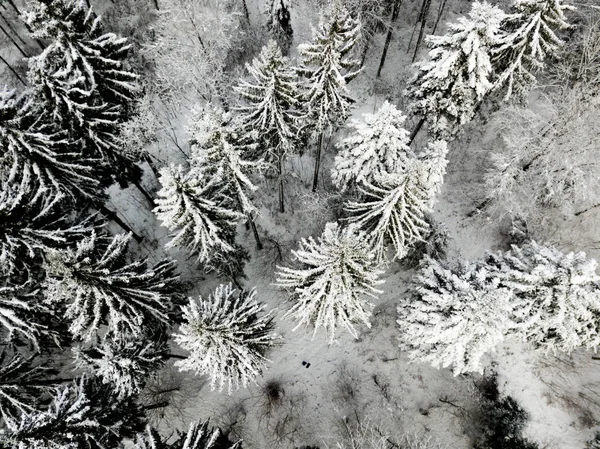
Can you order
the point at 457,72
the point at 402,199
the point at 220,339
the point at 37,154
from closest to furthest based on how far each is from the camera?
the point at 220,339 < the point at 402,199 < the point at 37,154 < the point at 457,72

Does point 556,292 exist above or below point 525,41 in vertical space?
below

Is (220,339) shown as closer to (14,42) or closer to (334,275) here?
(334,275)

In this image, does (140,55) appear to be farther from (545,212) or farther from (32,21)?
(545,212)

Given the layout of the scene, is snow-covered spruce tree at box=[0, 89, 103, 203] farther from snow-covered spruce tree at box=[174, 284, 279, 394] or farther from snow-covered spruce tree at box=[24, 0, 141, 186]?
snow-covered spruce tree at box=[174, 284, 279, 394]

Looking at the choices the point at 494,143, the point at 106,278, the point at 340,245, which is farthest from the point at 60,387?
the point at 494,143

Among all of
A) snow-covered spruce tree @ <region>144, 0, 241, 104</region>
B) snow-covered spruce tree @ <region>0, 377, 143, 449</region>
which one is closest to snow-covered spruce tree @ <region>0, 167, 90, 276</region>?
snow-covered spruce tree @ <region>0, 377, 143, 449</region>

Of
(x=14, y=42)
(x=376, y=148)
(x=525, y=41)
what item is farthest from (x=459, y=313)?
(x=14, y=42)
